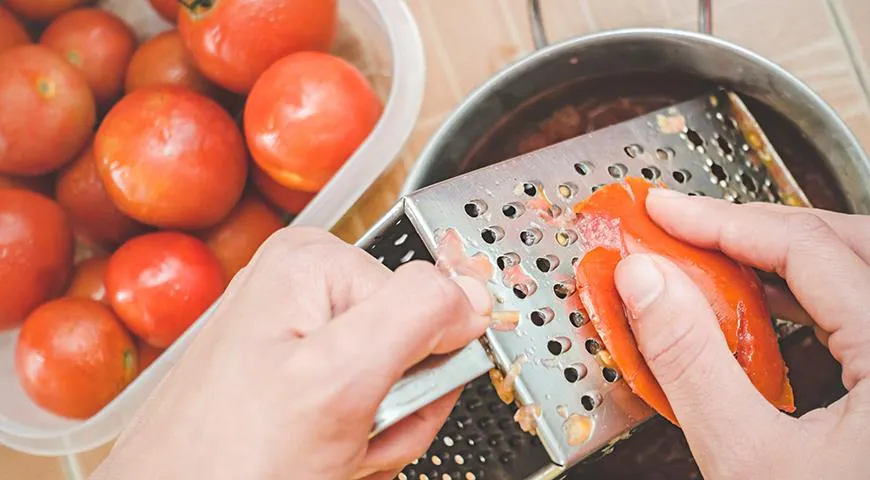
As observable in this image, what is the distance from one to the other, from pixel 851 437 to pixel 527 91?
1.22ft

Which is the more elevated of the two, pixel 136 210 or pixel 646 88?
pixel 646 88

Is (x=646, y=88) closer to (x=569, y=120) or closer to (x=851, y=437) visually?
(x=569, y=120)

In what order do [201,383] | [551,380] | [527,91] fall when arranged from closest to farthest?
[201,383] < [551,380] < [527,91]

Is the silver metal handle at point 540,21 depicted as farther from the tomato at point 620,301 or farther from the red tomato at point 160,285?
the red tomato at point 160,285

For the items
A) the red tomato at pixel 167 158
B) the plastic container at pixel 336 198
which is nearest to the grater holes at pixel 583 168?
the plastic container at pixel 336 198

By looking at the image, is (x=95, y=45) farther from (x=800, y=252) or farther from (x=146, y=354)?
(x=800, y=252)

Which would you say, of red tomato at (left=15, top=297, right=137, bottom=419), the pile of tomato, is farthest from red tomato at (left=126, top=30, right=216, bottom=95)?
red tomato at (left=15, top=297, right=137, bottom=419)

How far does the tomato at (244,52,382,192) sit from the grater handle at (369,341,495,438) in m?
0.32

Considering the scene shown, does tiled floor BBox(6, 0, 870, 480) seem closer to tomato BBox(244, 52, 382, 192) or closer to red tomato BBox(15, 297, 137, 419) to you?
tomato BBox(244, 52, 382, 192)

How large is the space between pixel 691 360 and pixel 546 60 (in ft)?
0.97

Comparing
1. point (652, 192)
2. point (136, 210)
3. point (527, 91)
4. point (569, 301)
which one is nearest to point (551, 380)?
point (569, 301)

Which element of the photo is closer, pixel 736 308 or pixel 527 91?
pixel 736 308

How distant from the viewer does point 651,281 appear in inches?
17.9

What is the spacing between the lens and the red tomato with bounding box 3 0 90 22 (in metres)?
0.75
